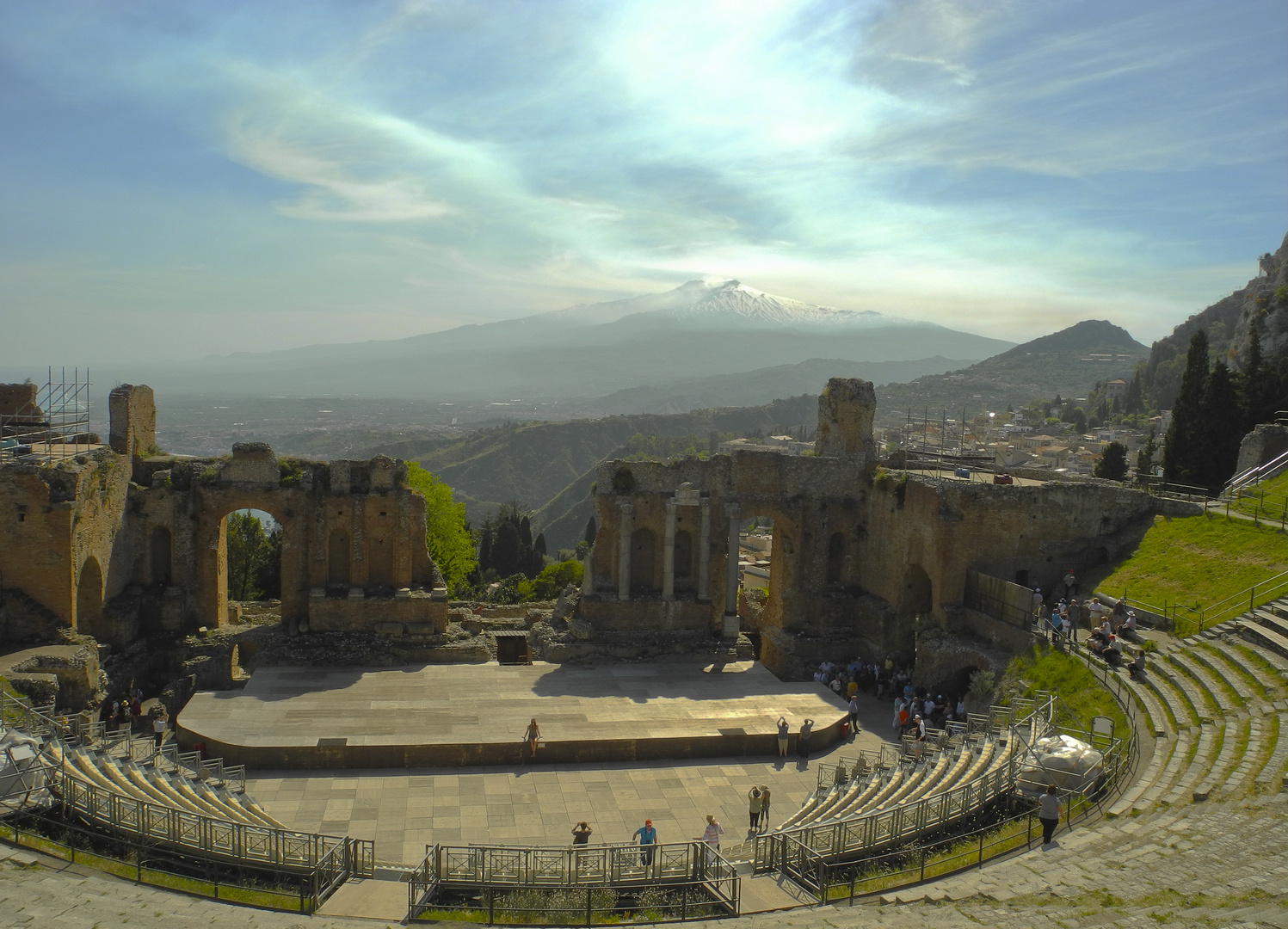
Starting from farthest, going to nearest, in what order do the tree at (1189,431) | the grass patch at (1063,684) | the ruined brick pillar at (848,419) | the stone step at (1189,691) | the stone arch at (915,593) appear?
the tree at (1189,431) < the ruined brick pillar at (848,419) < the stone arch at (915,593) < the grass patch at (1063,684) < the stone step at (1189,691)

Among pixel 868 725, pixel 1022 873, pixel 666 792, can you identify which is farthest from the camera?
pixel 868 725

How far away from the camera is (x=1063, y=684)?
874 inches

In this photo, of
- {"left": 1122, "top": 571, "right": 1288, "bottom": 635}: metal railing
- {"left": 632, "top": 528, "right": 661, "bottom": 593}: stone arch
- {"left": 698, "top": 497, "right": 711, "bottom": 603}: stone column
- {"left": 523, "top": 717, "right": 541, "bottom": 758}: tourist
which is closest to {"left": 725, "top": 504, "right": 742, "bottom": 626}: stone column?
{"left": 698, "top": 497, "right": 711, "bottom": 603}: stone column

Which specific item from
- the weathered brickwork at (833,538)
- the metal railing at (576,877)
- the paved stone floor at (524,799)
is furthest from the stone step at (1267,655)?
the metal railing at (576,877)

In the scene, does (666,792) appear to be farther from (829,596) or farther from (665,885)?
(829,596)

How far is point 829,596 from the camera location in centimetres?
3216

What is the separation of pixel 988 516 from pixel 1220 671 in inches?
372

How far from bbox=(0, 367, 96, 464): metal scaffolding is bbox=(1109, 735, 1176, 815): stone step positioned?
27.3 metres

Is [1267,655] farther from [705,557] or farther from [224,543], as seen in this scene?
[224,543]

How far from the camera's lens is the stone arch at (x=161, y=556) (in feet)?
96.9

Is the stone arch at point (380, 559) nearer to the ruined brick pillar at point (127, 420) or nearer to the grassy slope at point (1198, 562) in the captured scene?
the ruined brick pillar at point (127, 420)

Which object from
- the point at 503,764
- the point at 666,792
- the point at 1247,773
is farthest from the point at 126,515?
the point at 1247,773

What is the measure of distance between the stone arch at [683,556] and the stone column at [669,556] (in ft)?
4.35

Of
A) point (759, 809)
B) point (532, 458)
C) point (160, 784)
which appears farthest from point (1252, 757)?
point (532, 458)
